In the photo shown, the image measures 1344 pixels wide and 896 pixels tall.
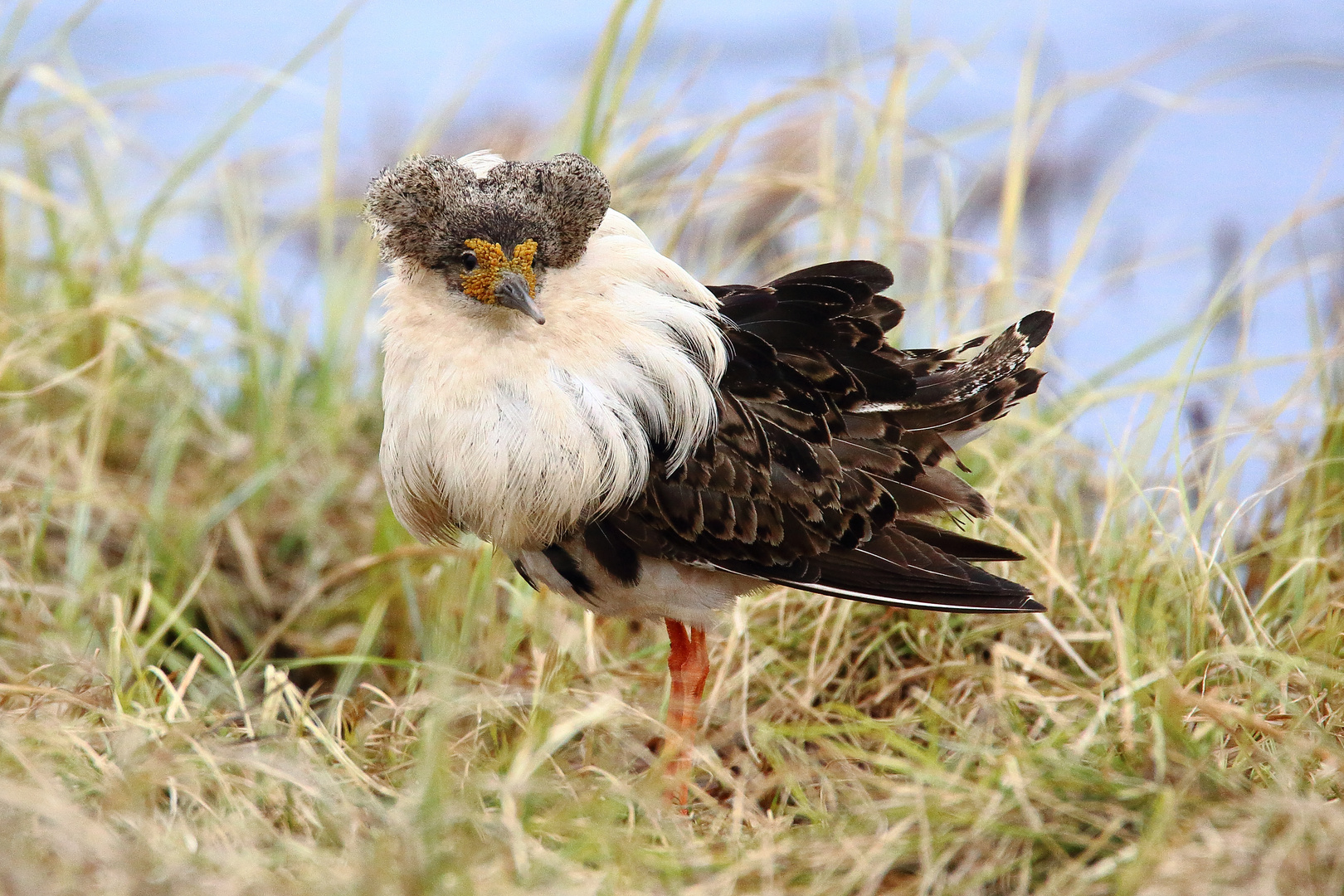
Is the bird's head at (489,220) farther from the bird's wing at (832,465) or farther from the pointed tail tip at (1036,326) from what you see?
the pointed tail tip at (1036,326)

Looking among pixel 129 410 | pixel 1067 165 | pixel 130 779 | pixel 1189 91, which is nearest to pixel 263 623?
pixel 129 410

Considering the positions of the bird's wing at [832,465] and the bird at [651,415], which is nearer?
the bird at [651,415]

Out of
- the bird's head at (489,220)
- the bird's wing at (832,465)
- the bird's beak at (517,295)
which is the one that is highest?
the bird's head at (489,220)

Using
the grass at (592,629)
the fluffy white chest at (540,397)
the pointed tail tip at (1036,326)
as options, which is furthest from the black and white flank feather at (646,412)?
the grass at (592,629)

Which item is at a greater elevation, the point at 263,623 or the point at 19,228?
the point at 19,228

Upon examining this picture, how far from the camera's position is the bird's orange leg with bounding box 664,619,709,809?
3.36 meters

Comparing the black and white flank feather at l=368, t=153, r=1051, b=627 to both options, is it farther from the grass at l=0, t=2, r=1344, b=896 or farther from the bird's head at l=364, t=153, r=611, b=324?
the grass at l=0, t=2, r=1344, b=896

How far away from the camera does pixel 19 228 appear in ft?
19.3

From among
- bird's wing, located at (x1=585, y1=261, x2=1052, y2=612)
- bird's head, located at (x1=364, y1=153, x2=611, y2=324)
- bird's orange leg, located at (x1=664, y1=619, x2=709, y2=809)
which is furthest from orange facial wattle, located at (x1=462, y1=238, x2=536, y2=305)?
bird's orange leg, located at (x1=664, y1=619, x2=709, y2=809)

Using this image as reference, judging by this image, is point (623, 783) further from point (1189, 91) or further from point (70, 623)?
point (1189, 91)

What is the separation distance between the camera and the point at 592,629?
4195 millimetres

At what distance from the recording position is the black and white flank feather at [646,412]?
10.2 ft

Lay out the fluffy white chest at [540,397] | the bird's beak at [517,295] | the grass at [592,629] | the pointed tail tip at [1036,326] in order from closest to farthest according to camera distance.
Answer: the grass at [592,629] → the bird's beak at [517,295] → the fluffy white chest at [540,397] → the pointed tail tip at [1036,326]

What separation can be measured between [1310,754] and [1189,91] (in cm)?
328
